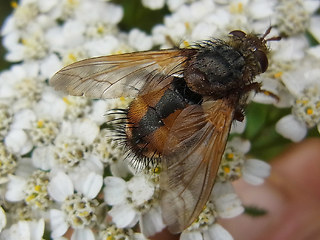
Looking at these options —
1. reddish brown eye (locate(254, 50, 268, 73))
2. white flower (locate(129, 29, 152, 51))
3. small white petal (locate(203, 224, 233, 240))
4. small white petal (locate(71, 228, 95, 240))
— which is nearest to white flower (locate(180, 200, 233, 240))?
small white petal (locate(203, 224, 233, 240))

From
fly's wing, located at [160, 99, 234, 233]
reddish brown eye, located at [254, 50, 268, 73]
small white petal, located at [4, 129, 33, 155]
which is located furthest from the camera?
small white petal, located at [4, 129, 33, 155]

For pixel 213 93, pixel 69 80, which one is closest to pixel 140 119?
pixel 213 93

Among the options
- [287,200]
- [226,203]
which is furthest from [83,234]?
[287,200]

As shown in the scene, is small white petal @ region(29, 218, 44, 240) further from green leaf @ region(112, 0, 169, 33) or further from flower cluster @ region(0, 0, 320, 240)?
green leaf @ region(112, 0, 169, 33)

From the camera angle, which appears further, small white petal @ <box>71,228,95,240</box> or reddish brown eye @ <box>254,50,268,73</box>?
small white petal @ <box>71,228,95,240</box>

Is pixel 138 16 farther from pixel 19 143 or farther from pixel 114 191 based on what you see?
pixel 114 191

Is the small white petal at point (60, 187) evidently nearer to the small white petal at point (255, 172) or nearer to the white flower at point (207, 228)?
the white flower at point (207, 228)

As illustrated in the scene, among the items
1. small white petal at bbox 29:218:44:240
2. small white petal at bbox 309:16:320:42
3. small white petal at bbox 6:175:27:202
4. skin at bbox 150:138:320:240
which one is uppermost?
small white petal at bbox 309:16:320:42
